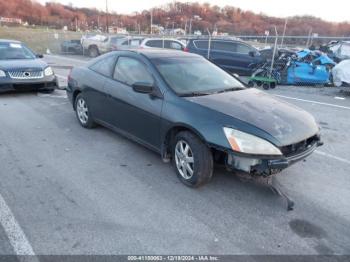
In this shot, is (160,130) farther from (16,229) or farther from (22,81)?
(22,81)

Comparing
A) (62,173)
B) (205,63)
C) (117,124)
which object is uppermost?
(205,63)

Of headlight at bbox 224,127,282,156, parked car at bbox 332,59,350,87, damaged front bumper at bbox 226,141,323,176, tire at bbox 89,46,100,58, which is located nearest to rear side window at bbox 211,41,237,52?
parked car at bbox 332,59,350,87

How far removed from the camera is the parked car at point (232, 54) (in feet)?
44.6

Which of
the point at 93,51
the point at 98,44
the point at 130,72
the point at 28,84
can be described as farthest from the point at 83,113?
the point at 93,51

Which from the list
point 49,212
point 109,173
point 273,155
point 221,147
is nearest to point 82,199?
point 49,212

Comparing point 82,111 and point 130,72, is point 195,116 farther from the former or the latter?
point 82,111

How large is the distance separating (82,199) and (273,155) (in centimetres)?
204

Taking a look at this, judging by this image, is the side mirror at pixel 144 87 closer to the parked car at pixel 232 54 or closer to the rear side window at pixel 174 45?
the parked car at pixel 232 54

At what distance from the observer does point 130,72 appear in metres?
4.64

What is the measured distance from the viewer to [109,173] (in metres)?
4.06

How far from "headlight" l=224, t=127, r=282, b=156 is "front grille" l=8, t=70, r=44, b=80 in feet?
21.7

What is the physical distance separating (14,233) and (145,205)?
1.23 metres

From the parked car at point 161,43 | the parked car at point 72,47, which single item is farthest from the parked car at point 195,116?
the parked car at point 72,47

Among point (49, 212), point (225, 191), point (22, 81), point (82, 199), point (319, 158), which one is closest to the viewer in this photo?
point (49, 212)
